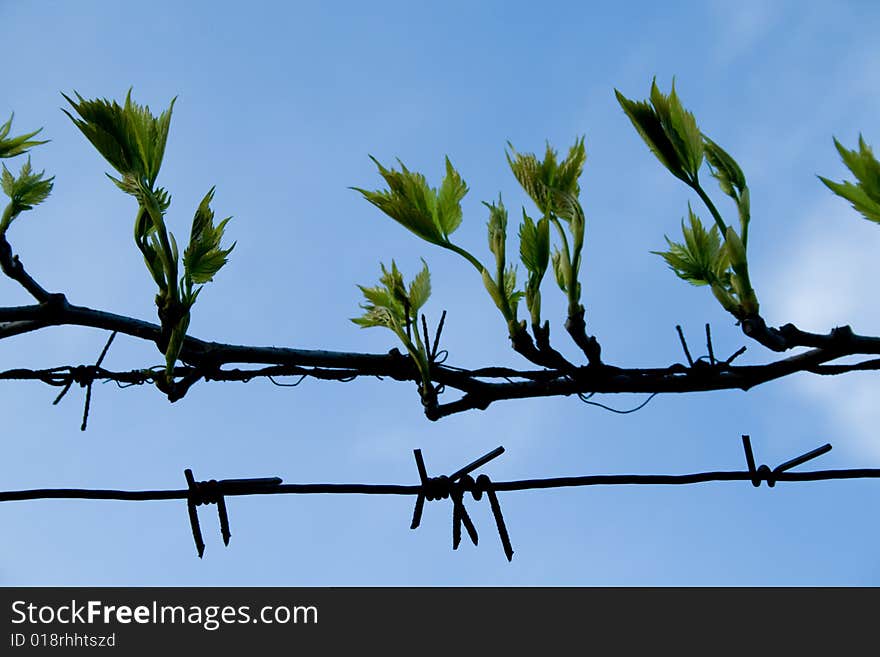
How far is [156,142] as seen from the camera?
5.23 ft

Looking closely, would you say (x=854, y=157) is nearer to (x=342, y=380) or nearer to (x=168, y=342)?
(x=342, y=380)

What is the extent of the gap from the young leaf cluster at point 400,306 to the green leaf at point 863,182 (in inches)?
30.9

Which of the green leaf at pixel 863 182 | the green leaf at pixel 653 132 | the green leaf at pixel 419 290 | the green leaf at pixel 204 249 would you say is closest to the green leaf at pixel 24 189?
the green leaf at pixel 204 249

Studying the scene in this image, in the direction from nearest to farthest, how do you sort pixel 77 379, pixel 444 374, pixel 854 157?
pixel 854 157
pixel 444 374
pixel 77 379

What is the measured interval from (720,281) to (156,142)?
1104mm

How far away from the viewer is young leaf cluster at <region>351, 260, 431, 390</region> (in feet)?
5.27

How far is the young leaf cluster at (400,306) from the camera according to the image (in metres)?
1.61

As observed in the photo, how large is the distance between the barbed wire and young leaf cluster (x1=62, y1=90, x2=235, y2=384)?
24 centimetres

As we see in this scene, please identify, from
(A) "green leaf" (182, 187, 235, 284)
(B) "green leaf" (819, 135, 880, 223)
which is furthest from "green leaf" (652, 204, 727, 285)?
(A) "green leaf" (182, 187, 235, 284)

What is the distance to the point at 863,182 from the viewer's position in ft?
4.95

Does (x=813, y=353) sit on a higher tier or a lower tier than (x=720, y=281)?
lower

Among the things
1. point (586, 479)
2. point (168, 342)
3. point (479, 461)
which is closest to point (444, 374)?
point (479, 461)

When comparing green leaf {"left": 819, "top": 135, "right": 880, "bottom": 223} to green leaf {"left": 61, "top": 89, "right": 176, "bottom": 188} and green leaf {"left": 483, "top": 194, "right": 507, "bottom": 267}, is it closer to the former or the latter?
green leaf {"left": 483, "top": 194, "right": 507, "bottom": 267}

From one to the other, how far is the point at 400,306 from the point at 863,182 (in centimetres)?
86
